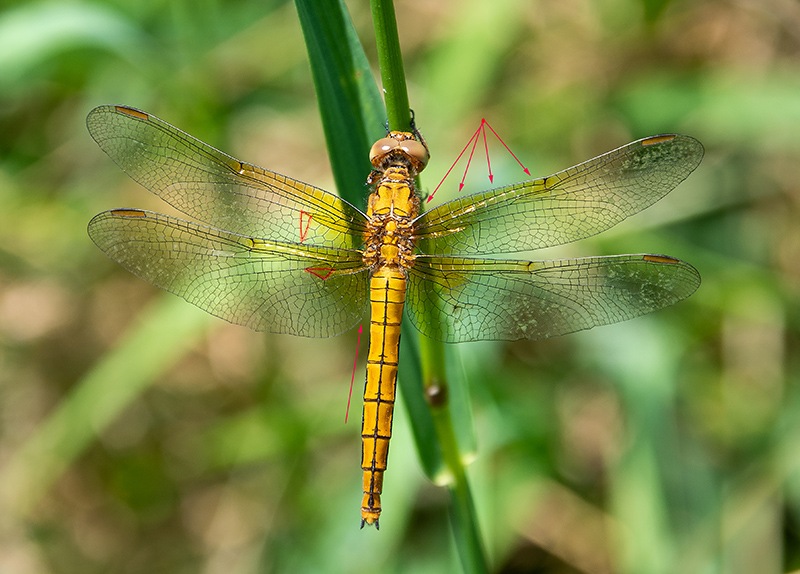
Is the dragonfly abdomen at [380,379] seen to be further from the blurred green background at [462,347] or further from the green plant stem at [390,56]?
the blurred green background at [462,347]

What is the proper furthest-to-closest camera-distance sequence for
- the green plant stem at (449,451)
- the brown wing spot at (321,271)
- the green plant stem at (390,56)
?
the brown wing spot at (321,271)
the green plant stem at (449,451)
the green plant stem at (390,56)

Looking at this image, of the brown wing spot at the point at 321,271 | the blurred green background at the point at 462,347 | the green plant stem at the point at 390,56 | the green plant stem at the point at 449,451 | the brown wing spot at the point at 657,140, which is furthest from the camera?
the blurred green background at the point at 462,347

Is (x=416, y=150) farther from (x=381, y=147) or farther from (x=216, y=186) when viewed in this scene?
(x=216, y=186)

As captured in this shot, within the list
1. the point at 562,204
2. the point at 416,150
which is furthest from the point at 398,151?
the point at 562,204

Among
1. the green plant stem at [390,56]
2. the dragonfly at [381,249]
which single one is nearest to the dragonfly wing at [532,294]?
the dragonfly at [381,249]

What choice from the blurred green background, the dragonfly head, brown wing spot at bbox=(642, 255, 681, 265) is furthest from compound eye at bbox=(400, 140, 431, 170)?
the blurred green background

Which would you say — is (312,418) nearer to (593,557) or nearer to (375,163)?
(593,557)

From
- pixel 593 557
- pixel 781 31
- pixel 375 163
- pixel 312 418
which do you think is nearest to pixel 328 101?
pixel 375 163

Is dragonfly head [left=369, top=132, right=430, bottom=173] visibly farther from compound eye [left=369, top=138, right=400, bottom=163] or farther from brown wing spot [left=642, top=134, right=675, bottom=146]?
brown wing spot [left=642, top=134, right=675, bottom=146]
